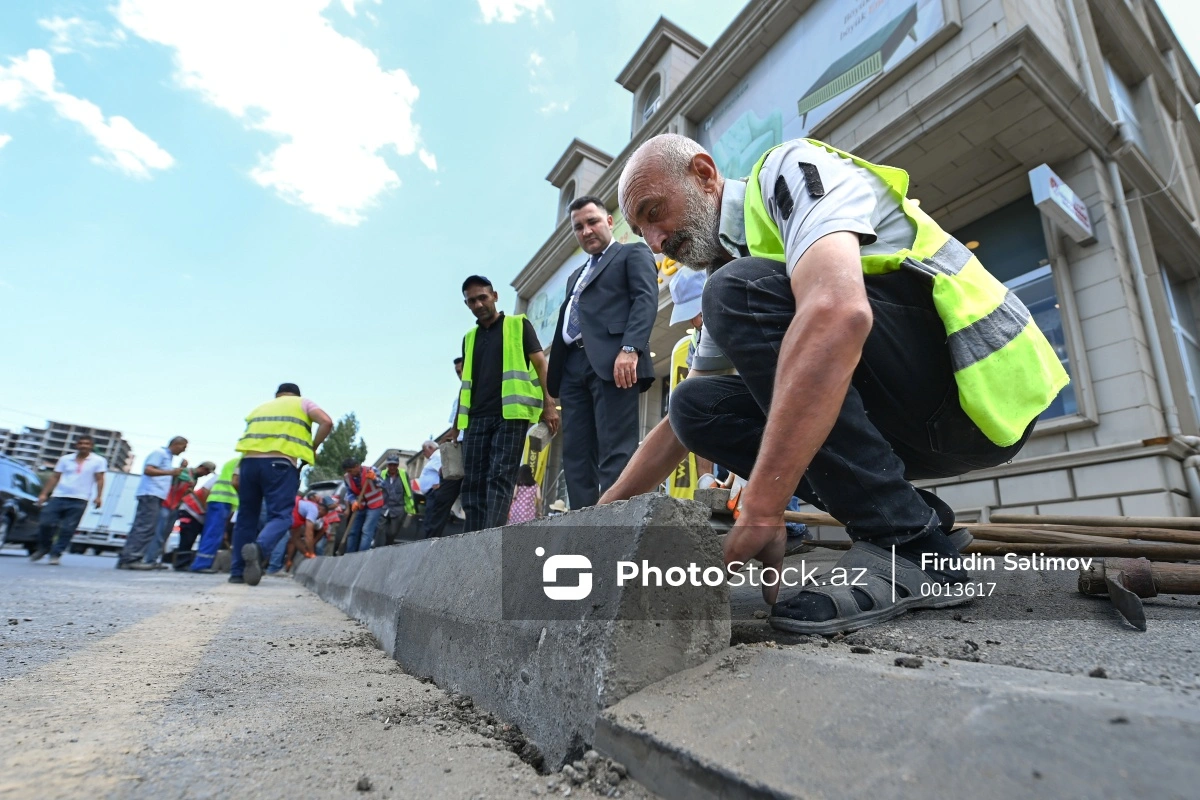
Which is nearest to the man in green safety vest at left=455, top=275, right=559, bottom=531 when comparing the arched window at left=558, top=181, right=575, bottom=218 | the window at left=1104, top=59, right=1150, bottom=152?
the window at left=1104, top=59, right=1150, bottom=152

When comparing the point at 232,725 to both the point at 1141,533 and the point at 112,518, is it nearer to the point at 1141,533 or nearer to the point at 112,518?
the point at 1141,533

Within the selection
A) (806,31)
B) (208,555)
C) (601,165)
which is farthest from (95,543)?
(806,31)

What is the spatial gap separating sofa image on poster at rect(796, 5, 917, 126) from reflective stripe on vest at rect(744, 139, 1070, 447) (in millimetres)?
5479

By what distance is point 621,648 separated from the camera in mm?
833

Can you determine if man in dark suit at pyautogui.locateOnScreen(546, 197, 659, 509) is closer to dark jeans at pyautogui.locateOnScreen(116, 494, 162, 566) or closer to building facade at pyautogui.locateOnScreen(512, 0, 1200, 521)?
building facade at pyautogui.locateOnScreen(512, 0, 1200, 521)

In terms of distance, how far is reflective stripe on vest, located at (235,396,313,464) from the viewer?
5023mm

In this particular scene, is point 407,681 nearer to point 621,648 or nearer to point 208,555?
point 621,648

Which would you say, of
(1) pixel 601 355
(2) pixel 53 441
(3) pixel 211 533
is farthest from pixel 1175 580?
(2) pixel 53 441

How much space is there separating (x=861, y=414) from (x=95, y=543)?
16.9 m

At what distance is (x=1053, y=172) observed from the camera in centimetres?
502

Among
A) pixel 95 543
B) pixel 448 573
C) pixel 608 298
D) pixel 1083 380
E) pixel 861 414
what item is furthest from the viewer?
pixel 95 543

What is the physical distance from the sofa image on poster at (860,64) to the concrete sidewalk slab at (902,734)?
20.9 ft

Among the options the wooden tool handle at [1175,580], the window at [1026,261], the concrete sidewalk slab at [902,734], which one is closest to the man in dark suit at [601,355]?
the wooden tool handle at [1175,580]

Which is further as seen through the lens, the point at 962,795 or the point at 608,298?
the point at 608,298
